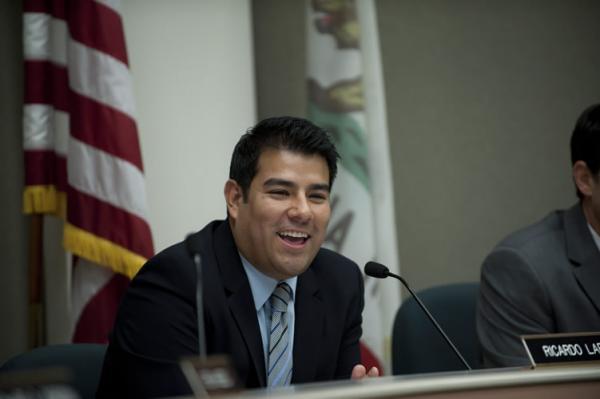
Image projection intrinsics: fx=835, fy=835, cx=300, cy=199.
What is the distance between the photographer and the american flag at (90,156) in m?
3.19

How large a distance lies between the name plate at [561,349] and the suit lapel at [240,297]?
722 millimetres

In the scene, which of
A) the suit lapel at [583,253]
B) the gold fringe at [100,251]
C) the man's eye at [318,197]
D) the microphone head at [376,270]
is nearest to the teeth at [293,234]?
the man's eye at [318,197]

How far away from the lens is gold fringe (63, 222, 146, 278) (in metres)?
3.17

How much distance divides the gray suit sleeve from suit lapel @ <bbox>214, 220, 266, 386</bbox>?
791mm

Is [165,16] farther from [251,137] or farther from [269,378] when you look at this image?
[269,378]

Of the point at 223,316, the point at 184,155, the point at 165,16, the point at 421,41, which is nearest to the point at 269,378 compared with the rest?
the point at 223,316

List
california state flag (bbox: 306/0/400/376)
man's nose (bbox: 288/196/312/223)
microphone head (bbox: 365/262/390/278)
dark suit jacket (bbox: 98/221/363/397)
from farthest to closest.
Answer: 1. california state flag (bbox: 306/0/400/376)
2. man's nose (bbox: 288/196/312/223)
3. microphone head (bbox: 365/262/390/278)
4. dark suit jacket (bbox: 98/221/363/397)

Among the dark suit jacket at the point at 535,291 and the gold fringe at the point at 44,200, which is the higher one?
the gold fringe at the point at 44,200

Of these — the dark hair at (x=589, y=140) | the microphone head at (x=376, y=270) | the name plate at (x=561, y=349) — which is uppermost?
the dark hair at (x=589, y=140)

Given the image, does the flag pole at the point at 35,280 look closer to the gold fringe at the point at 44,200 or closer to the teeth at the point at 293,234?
the gold fringe at the point at 44,200

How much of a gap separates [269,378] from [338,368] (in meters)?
0.31

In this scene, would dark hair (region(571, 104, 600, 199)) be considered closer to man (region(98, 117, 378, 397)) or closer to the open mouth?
man (region(98, 117, 378, 397))

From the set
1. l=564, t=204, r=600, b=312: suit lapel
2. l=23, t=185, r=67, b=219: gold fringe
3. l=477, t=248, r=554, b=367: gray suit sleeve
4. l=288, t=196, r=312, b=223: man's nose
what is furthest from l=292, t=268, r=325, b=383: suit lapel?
l=23, t=185, r=67, b=219: gold fringe

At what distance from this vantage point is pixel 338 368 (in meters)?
2.45
